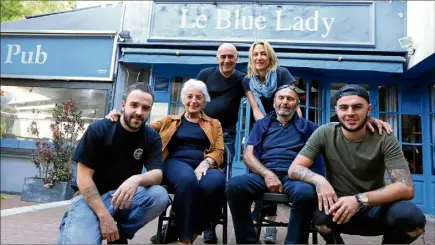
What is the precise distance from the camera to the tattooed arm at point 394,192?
1972 millimetres

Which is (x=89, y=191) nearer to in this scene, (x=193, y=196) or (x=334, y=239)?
(x=193, y=196)

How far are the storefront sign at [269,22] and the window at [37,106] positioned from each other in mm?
1938

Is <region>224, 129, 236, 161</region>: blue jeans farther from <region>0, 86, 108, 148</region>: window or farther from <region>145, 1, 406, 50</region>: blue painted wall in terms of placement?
<region>0, 86, 108, 148</region>: window

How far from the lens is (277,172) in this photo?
2.62 m

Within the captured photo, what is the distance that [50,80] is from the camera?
7.18 metres

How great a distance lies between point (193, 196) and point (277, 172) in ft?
2.42

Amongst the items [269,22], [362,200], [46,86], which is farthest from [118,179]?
[46,86]

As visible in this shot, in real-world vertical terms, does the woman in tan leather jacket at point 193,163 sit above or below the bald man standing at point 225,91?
below

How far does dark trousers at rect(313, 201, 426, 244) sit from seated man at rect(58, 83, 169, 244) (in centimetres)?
113

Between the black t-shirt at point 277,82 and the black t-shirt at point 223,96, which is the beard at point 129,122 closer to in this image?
the black t-shirt at point 223,96

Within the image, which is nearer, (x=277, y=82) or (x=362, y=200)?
(x=362, y=200)

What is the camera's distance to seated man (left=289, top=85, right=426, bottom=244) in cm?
196

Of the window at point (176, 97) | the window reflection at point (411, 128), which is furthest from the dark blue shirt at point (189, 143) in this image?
the window reflection at point (411, 128)

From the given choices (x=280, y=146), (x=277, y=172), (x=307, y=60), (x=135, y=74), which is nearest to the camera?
(x=277, y=172)
